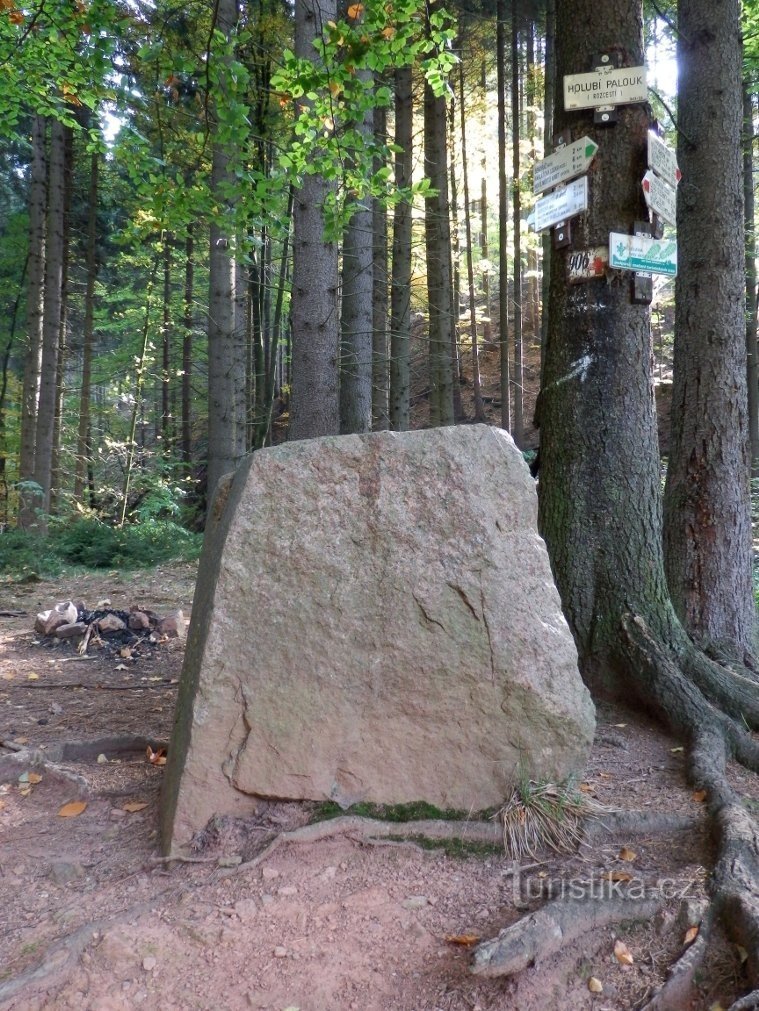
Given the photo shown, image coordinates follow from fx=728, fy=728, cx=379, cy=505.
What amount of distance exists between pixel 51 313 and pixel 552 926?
13.0m

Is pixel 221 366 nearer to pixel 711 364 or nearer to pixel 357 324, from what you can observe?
pixel 357 324

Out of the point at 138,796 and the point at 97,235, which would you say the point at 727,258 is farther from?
the point at 97,235

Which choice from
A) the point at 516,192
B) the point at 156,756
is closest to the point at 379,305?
the point at 516,192

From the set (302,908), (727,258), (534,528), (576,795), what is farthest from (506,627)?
(727,258)

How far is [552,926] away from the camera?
2.27 metres

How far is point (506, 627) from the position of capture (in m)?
2.95

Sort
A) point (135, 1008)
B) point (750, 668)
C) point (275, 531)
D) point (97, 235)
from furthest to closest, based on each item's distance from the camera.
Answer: point (97, 235) < point (750, 668) < point (275, 531) < point (135, 1008)

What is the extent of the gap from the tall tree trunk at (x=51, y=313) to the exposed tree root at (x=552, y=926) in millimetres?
11900

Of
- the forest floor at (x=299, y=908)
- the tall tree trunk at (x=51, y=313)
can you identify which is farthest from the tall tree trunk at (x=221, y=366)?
the forest floor at (x=299, y=908)

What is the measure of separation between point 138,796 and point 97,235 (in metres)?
17.0

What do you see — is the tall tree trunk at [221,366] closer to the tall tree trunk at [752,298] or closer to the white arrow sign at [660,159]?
the white arrow sign at [660,159]

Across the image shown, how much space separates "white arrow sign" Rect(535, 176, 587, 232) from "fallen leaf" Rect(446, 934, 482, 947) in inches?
125

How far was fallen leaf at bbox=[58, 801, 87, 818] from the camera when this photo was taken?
3.12 m

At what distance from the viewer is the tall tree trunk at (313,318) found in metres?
5.95
